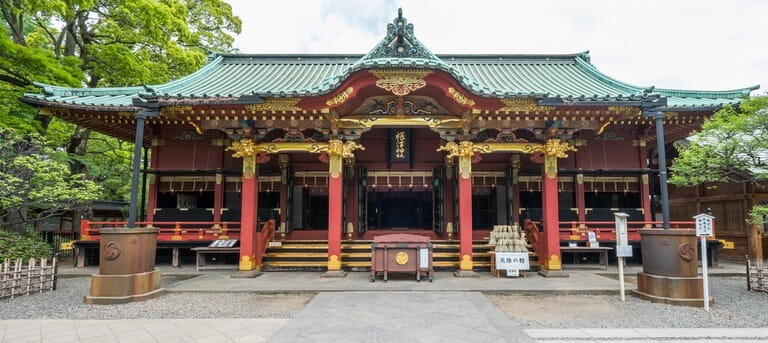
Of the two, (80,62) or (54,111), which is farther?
(80,62)

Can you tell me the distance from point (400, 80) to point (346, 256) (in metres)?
4.84

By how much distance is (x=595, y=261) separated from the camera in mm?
10773

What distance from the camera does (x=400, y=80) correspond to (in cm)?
854

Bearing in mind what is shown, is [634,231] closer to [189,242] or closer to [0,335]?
[189,242]

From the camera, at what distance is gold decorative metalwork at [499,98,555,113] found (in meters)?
8.52

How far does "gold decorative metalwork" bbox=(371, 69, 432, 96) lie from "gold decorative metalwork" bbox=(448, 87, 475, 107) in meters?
0.64

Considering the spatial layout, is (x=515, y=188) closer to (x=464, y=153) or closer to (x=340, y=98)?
(x=464, y=153)

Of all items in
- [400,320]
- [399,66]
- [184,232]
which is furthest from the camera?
[184,232]

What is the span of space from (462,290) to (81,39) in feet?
50.6

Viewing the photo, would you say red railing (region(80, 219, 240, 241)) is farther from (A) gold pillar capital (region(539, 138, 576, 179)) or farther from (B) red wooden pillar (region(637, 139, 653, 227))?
(B) red wooden pillar (region(637, 139, 653, 227))

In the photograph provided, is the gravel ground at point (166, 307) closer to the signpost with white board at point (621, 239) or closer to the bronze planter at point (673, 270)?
the signpost with white board at point (621, 239)

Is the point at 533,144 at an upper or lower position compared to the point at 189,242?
upper

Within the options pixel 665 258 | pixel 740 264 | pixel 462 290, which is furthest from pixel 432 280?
pixel 740 264

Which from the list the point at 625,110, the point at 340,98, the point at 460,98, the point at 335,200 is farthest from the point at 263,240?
the point at 625,110
